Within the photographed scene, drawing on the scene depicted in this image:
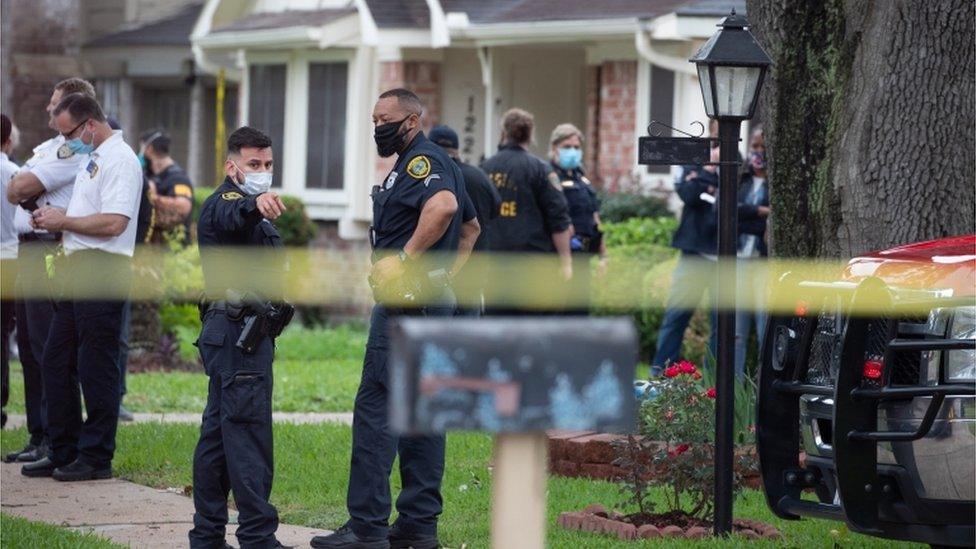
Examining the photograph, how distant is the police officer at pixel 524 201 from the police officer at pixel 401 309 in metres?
4.74

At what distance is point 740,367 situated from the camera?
38.7ft

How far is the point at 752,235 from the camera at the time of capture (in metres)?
12.7

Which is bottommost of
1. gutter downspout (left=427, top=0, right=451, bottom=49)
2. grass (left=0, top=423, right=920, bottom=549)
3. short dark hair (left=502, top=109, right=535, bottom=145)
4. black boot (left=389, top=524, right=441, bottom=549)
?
black boot (left=389, top=524, right=441, bottom=549)

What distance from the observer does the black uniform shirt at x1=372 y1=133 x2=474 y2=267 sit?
23.7ft

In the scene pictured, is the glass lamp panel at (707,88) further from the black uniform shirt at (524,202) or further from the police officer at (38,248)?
the black uniform shirt at (524,202)

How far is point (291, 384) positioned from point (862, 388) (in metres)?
7.76

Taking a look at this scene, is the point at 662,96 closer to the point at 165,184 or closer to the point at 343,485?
the point at 165,184

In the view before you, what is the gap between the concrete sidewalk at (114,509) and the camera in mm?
7520

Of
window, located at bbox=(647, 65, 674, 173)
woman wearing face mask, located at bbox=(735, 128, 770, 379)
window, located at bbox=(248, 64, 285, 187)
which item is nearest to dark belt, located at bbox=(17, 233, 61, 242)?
woman wearing face mask, located at bbox=(735, 128, 770, 379)

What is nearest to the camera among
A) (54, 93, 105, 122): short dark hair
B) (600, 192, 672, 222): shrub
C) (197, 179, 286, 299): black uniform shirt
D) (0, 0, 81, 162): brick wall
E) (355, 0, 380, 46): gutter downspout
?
(197, 179, 286, 299): black uniform shirt

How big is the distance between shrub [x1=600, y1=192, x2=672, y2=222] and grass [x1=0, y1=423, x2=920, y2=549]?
23.7ft

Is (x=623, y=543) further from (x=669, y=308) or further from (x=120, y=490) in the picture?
(x=669, y=308)

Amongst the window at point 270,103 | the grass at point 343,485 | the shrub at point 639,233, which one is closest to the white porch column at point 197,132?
the window at point 270,103

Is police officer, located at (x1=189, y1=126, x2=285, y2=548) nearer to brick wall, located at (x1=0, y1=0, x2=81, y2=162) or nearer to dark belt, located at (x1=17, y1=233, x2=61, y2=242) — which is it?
dark belt, located at (x1=17, y1=233, x2=61, y2=242)
